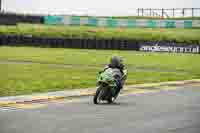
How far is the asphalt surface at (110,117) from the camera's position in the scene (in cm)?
1189

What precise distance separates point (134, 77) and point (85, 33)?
31910 mm

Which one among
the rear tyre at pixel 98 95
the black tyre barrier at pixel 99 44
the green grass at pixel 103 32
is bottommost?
the rear tyre at pixel 98 95

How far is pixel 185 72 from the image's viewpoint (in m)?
33.1

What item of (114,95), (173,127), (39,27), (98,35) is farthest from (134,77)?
(39,27)

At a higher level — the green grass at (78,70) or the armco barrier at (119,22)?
the armco barrier at (119,22)

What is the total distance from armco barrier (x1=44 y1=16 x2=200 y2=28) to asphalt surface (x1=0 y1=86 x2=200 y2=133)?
45968 millimetres

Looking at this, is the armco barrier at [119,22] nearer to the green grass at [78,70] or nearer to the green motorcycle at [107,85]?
the green grass at [78,70]

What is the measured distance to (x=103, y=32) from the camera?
6034 cm

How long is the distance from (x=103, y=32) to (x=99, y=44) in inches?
319

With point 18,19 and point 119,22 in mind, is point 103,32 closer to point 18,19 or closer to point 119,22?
point 119,22

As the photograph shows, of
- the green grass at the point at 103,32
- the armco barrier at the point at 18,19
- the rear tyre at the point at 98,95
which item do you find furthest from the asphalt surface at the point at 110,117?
the armco barrier at the point at 18,19

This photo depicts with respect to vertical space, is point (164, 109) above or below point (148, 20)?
below

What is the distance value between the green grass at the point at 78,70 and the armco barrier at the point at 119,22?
1406cm

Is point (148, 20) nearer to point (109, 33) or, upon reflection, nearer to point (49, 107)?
point (109, 33)
